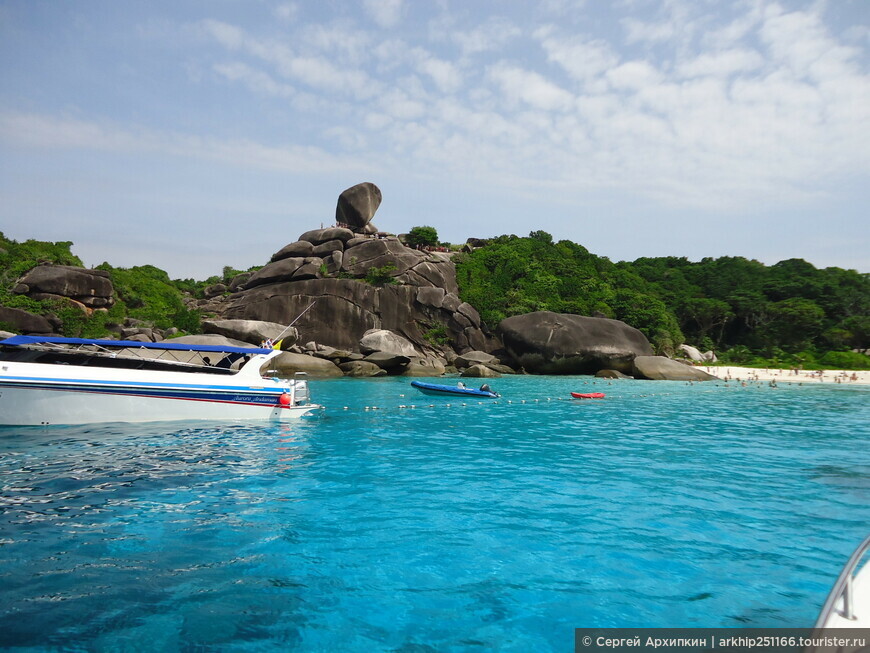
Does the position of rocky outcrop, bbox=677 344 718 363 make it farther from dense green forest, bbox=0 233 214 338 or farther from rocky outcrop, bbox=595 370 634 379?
dense green forest, bbox=0 233 214 338

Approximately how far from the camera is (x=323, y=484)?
9.12 meters

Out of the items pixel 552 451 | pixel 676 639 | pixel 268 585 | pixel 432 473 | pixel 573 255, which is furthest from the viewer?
pixel 573 255

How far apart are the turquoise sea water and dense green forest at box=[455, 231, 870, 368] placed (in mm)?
38846

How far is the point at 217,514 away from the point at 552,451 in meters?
7.86

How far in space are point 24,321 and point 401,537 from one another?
4274 centimetres

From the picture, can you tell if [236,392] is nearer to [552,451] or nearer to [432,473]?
[432,473]

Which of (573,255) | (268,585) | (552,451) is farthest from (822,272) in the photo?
(268,585)

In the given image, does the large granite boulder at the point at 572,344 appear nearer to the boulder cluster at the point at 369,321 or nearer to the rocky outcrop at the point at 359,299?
the boulder cluster at the point at 369,321

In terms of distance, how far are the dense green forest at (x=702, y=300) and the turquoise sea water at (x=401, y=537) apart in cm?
3885

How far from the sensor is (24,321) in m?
37.2

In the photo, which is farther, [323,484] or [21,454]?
[21,454]

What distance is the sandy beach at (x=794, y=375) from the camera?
3696cm

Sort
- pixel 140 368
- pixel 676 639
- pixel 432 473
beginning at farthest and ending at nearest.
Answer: pixel 140 368, pixel 432 473, pixel 676 639

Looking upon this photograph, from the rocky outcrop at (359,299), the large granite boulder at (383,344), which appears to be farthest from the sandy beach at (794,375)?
the large granite boulder at (383,344)
